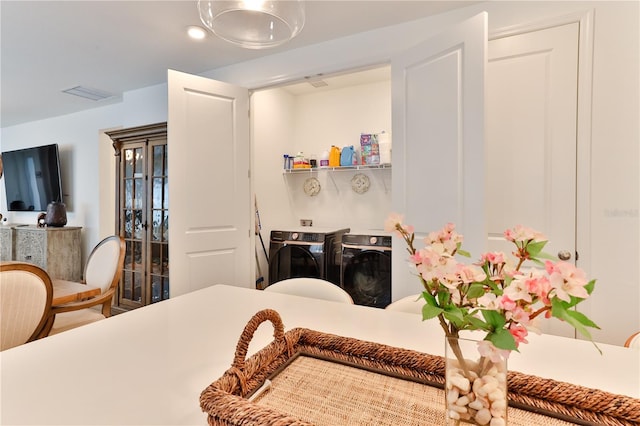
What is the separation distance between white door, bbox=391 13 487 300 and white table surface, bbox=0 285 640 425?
1049 millimetres

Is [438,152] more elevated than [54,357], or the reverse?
[438,152]

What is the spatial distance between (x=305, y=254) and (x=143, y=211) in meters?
1.70

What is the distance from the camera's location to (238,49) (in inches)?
106

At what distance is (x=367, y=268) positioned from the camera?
3.13 meters

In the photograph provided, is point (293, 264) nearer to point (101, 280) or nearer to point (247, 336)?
point (101, 280)

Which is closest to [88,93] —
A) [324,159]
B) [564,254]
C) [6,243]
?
[6,243]

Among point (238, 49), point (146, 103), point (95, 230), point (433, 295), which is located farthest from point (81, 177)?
point (433, 295)

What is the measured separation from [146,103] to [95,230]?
211cm

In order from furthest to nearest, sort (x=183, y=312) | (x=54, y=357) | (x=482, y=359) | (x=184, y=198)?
(x=184, y=198) → (x=183, y=312) → (x=54, y=357) → (x=482, y=359)

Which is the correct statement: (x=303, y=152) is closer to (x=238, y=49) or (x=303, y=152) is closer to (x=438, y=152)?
(x=238, y=49)

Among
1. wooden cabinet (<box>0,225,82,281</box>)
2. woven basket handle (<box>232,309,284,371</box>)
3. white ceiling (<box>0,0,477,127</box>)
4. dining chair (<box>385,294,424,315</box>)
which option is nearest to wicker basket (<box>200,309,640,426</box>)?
woven basket handle (<box>232,309,284,371</box>)

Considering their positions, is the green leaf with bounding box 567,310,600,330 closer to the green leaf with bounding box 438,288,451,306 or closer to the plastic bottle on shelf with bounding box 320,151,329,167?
the green leaf with bounding box 438,288,451,306

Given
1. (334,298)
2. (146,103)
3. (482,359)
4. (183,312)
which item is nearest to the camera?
(482,359)

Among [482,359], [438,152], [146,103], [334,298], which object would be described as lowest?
[334,298]
